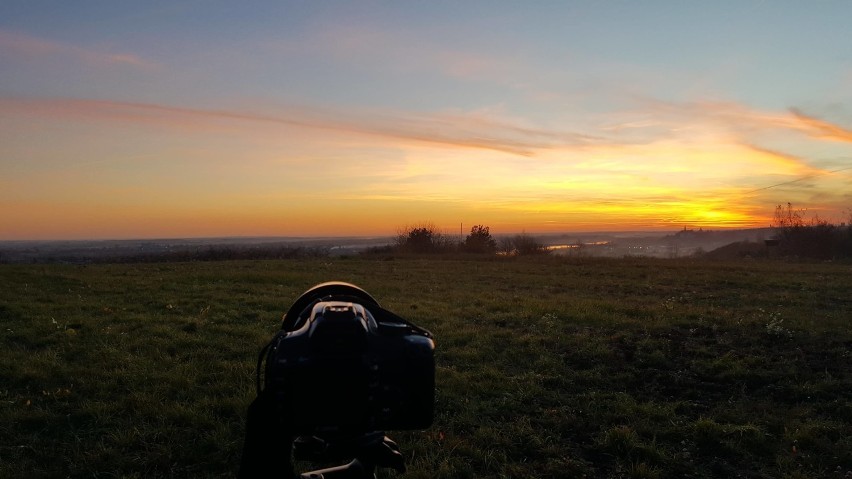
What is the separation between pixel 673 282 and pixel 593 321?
385 inches

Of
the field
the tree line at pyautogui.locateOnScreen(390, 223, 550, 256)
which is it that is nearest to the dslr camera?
the field

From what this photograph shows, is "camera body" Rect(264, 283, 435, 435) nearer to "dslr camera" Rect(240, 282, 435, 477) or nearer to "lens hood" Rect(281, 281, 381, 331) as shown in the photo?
"dslr camera" Rect(240, 282, 435, 477)

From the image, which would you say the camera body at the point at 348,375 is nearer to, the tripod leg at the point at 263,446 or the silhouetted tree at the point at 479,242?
the tripod leg at the point at 263,446

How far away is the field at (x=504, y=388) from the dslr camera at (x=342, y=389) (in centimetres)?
273

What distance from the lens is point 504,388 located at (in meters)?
5.88

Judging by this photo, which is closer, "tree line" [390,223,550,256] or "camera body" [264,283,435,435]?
"camera body" [264,283,435,435]

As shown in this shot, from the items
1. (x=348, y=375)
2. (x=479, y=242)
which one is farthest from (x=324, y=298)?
(x=479, y=242)

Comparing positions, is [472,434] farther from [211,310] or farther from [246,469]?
[211,310]

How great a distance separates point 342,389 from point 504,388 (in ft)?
16.2

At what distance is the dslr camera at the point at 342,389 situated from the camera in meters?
1.23

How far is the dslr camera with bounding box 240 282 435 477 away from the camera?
1.23 m

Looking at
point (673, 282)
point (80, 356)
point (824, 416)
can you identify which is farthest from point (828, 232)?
point (80, 356)

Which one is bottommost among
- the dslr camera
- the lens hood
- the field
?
the field

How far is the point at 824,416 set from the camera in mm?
5148
